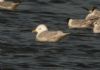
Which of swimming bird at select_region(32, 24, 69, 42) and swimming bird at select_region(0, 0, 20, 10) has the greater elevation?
swimming bird at select_region(0, 0, 20, 10)

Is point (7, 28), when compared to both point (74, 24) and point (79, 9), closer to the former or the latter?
point (74, 24)

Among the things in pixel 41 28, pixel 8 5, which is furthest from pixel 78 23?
pixel 8 5

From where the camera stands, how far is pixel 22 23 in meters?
29.0

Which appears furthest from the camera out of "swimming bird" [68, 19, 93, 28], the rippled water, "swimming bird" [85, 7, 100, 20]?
"swimming bird" [85, 7, 100, 20]

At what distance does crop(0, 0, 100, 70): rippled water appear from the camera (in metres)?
23.8

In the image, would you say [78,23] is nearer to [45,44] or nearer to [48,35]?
[48,35]

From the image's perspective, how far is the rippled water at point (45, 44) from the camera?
23766 millimetres

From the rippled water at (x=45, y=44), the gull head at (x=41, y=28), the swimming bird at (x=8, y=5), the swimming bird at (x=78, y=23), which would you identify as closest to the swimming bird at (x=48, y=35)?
the gull head at (x=41, y=28)

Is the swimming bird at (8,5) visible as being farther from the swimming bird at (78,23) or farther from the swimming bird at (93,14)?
the swimming bird at (78,23)

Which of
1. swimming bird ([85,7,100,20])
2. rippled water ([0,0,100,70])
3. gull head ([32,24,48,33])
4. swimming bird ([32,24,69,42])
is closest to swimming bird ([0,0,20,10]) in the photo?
rippled water ([0,0,100,70])

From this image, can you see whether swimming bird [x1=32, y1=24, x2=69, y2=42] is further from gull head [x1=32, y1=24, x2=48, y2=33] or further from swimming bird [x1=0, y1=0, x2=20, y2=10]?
swimming bird [x1=0, y1=0, x2=20, y2=10]

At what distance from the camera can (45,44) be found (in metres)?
26.3

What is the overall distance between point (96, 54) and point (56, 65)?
6.37 feet

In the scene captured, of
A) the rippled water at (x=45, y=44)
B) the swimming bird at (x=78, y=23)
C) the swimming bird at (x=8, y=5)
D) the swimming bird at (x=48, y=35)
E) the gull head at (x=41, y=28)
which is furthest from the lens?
the swimming bird at (x=8, y=5)
